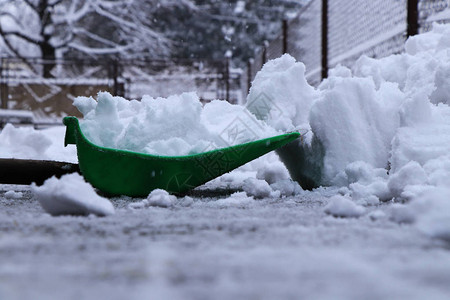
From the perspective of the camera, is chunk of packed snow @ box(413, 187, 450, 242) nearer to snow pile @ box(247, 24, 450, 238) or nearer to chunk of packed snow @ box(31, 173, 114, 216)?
snow pile @ box(247, 24, 450, 238)

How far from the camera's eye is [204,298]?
28.2 inches

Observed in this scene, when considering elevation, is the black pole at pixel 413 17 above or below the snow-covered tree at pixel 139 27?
below

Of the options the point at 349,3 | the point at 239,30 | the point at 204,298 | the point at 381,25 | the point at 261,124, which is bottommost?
the point at 204,298

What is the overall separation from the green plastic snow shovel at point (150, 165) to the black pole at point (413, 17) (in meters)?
1.85

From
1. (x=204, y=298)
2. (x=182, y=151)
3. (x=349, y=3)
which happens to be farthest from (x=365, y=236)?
(x=349, y=3)

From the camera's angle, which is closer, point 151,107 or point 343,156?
point 151,107

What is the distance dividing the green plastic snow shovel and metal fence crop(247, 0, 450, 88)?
6.22ft

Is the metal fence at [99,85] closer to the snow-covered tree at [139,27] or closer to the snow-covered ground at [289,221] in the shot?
the snow-covered tree at [139,27]

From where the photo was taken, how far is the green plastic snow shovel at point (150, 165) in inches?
74.5

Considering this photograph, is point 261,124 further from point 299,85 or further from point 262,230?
point 262,230

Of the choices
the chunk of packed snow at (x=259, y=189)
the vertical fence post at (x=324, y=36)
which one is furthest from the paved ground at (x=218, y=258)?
the vertical fence post at (x=324, y=36)

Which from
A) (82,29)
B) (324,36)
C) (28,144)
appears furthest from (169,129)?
(82,29)

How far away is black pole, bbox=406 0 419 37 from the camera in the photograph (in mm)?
3340

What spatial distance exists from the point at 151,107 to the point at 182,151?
0.22 m
